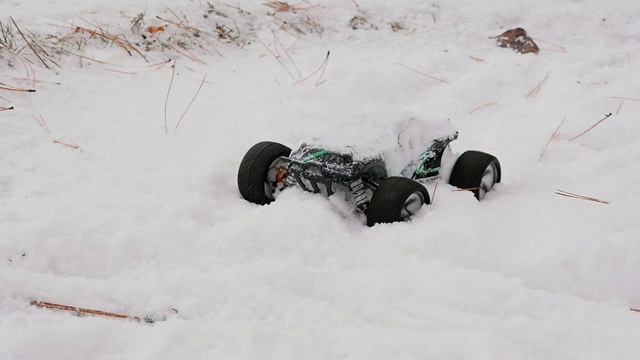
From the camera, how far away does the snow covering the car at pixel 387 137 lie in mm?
2405

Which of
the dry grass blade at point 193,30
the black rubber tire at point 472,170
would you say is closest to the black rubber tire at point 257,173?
the black rubber tire at point 472,170

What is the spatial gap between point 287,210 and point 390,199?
426 mm

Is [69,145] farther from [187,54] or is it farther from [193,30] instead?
[193,30]

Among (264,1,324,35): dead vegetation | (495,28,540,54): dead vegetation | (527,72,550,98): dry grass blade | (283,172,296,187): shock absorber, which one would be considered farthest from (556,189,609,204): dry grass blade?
(264,1,324,35): dead vegetation

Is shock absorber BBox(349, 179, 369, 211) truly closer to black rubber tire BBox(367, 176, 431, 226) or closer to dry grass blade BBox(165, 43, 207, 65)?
black rubber tire BBox(367, 176, 431, 226)

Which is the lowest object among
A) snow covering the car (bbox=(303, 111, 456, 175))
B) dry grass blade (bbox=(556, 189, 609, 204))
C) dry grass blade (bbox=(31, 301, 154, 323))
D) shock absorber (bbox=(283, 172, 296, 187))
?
dry grass blade (bbox=(31, 301, 154, 323))

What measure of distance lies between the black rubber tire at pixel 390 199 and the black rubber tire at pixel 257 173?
52 centimetres

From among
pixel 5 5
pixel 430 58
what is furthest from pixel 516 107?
pixel 5 5

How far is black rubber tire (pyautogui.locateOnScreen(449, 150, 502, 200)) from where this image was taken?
8.56 feet

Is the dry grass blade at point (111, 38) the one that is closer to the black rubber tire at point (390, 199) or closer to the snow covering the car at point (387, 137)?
the snow covering the car at point (387, 137)

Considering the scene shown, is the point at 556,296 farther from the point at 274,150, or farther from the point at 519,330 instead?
the point at 274,150

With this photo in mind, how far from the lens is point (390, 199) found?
2.24 m

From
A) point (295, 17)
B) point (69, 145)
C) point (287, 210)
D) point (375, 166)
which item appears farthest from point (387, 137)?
point (295, 17)

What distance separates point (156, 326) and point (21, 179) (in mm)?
1267
